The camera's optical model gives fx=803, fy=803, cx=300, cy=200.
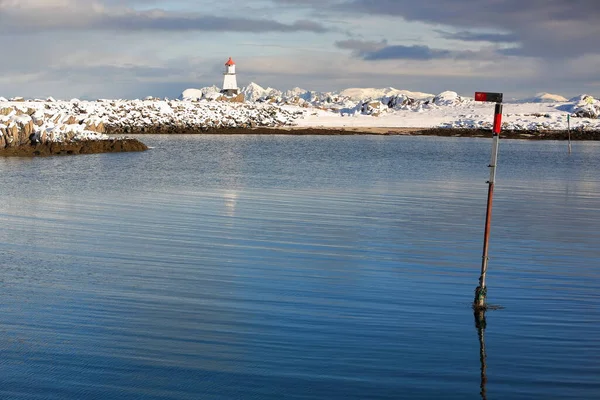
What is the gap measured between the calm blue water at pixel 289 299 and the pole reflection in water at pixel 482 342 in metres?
0.05

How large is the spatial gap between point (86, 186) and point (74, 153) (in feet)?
51.0

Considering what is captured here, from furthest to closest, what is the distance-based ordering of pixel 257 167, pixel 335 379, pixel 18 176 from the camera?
1. pixel 257 167
2. pixel 18 176
3. pixel 335 379

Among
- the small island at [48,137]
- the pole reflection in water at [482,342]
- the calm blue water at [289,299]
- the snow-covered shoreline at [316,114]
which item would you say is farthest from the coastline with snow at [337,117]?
the pole reflection in water at [482,342]

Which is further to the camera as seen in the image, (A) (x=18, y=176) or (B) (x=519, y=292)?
(A) (x=18, y=176)

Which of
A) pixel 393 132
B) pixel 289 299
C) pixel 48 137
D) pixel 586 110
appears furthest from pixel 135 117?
pixel 289 299

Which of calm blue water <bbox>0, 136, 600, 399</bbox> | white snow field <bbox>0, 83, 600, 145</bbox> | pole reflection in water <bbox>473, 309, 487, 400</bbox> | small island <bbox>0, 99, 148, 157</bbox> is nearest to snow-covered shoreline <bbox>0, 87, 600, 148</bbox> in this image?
white snow field <bbox>0, 83, 600, 145</bbox>

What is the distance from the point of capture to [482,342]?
6.92 m

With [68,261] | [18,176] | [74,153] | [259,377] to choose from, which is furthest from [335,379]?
[74,153]

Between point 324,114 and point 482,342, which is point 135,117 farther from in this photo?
point 482,342

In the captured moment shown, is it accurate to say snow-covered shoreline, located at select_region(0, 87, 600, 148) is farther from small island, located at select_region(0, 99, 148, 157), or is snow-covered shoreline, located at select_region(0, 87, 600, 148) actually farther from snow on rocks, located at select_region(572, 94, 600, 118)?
small island, located at select_region(0, 99, 148, 157)

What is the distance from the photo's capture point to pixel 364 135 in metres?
72.0

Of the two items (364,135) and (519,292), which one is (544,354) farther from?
(364,135)

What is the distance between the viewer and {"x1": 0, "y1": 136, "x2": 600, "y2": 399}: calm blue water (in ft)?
19.4

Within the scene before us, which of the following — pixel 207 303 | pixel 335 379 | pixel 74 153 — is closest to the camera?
pixel 335 379
